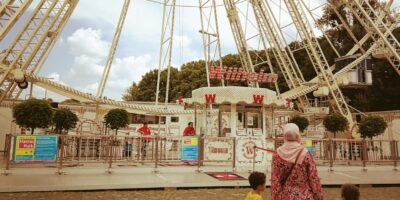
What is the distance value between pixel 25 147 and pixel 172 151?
554cm

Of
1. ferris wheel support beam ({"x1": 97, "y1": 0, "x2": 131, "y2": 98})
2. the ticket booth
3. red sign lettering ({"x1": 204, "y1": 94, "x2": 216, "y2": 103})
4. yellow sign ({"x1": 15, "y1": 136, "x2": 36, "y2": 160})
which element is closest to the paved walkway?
yellow sign ({"x1": 15, "y1": 136, "x2": 36, "y2": 160})

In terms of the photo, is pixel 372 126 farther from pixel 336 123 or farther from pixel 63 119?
pixel 63 119

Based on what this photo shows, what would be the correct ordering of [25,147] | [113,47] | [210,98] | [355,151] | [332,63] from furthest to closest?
[332,63], [113,47], [355,151], [210,98], [25,147]

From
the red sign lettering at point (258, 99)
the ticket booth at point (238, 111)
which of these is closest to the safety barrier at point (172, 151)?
the ticket booth at point (238, 111)

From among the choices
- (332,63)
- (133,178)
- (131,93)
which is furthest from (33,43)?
(131,93)

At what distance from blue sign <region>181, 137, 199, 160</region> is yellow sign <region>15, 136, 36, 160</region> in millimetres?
5421

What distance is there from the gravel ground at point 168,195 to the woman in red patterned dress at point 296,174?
16.6ft

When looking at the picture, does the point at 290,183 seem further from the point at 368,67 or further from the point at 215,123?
the point at 368,67

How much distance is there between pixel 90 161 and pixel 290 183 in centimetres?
1013

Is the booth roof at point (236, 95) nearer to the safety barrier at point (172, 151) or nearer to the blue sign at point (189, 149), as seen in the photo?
the safety barrier at point (172, 151)

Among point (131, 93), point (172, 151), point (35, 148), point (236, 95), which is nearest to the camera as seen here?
point (35, 148)

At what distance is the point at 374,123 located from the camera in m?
18.4

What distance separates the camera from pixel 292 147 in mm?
4520

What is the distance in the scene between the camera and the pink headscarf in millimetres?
4465
